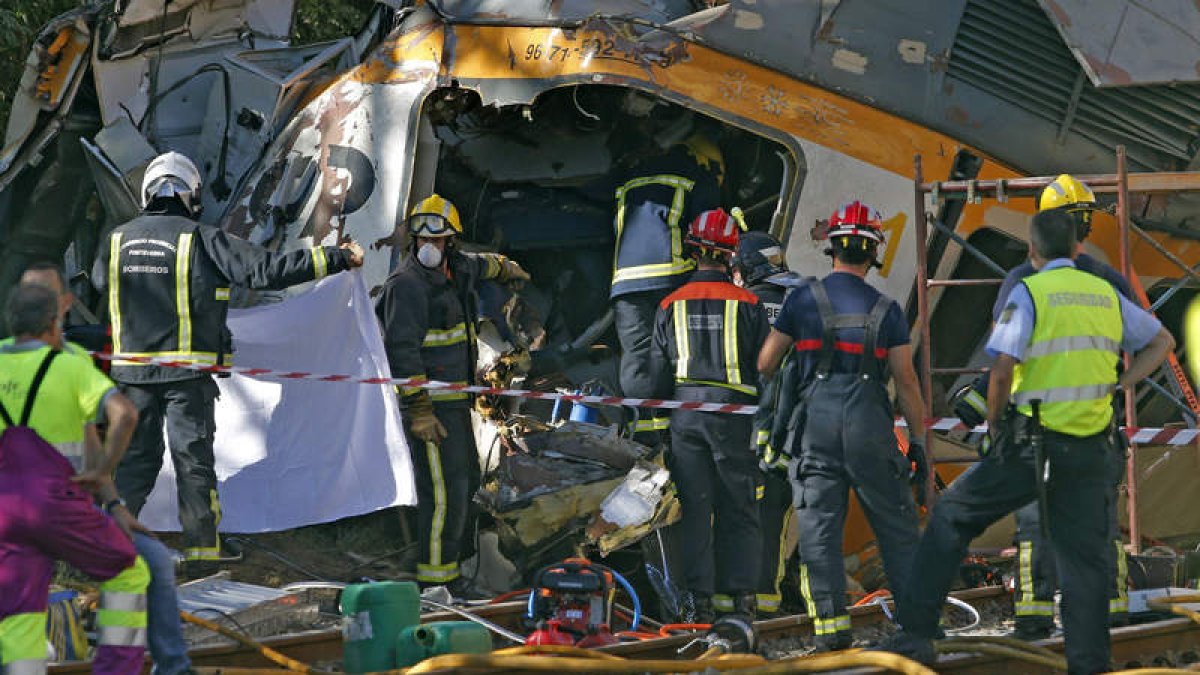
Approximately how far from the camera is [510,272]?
1003 cm

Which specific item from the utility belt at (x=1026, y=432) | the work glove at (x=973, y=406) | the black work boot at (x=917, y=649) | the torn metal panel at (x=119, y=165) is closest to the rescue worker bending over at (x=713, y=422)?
the black work boot at (x=917, y=649)

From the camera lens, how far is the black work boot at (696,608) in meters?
8.56

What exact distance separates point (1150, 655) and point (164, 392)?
195 inches

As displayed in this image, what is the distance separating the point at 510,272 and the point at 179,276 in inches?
81.8

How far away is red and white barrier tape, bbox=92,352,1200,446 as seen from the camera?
342 inches

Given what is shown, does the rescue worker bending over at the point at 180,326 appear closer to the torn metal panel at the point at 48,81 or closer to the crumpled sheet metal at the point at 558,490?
the crumpled sheet metal at the point at 558,490

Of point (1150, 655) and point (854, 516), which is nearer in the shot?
point (1150, 655)

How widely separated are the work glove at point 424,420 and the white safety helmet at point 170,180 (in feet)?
5.21

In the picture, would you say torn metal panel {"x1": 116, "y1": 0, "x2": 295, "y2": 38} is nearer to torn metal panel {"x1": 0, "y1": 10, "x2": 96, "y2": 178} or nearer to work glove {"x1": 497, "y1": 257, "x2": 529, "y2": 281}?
torn metal panel {"x1": 0, "y1": 10, "x2": 96, "y2": 178}

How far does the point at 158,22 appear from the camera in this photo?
41.3 feet

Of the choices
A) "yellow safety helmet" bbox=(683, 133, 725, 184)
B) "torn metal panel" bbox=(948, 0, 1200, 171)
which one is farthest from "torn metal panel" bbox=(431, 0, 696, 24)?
"torn metal panel" bbox=(948, 0, 1200, 171)

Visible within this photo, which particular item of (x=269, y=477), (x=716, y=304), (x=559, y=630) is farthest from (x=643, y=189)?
(x=559, y=630)

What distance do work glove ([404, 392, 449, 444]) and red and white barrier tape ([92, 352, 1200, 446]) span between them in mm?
92

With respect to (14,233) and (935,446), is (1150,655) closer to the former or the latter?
(935,446)
